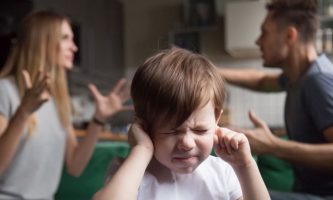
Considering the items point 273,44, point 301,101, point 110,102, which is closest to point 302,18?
point 273,44

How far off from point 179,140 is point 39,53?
3.35 feet

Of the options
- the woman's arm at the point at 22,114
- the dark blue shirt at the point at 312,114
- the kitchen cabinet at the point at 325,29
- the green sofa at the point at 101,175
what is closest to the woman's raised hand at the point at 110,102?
the green sofa at the point at 101,175

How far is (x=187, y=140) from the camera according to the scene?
0.70 meters

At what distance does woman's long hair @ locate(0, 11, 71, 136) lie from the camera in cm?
153

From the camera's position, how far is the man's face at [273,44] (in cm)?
156

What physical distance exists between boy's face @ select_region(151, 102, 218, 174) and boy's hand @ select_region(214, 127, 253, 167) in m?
0.02

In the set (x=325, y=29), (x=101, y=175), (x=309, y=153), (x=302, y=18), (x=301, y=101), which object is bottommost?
(x=101, y=175)

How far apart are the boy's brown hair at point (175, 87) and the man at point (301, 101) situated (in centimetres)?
42

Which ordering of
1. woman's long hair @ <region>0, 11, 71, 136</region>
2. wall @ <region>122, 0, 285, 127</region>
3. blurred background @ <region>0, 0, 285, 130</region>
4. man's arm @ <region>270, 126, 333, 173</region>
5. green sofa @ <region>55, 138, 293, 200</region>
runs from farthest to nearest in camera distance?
wall @ <region>122, 0, 285, 127</region>, blurred background @ <region>0, 0, 285, 130</region>, woman's long hair @ <region>0, 11, 71, 136</region>, green sofa @ <region>55, 138, 293, 200</region>, man's arm @ <region>270, 126, 333, 173</region>

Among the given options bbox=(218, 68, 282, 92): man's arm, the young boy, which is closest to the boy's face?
the young boy

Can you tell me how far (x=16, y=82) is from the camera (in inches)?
58.9

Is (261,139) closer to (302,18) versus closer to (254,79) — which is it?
(302,18)

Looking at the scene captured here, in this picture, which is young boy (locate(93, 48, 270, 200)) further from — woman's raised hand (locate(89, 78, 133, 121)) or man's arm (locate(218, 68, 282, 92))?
man's arm (locate(218, 68, 282, 92))

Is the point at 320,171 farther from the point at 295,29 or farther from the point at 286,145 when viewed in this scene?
the point at 295,29
